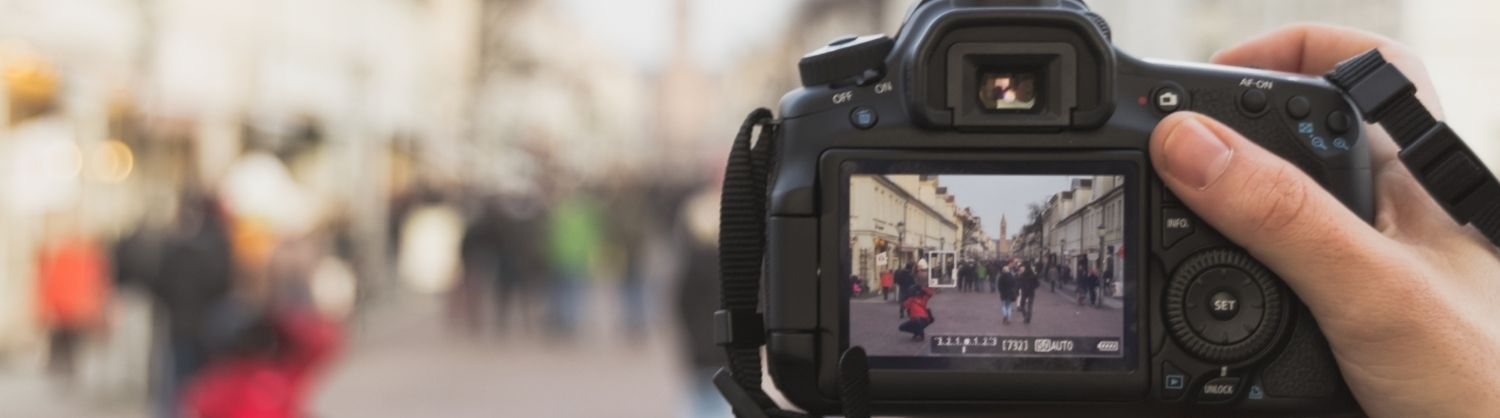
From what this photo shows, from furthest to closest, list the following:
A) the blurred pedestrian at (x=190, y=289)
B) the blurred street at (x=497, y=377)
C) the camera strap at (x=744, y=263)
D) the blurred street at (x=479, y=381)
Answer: the blurred street at (x=497, y=377) < the blurred street at (x=479, y=381) < the blurred pedestrian at (x=190, y=289) < the camera strap at (x=744, y=263)

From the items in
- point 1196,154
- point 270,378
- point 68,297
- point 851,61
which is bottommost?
point 270,378

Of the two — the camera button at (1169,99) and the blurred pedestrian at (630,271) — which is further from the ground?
A: the camera button at (1169,99)

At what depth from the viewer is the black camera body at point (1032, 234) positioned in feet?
6.64

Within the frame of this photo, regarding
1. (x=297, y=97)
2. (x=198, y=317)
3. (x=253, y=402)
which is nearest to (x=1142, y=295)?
(x=253, y=402)

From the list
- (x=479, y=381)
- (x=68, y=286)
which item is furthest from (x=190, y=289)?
(x=479, y=381)

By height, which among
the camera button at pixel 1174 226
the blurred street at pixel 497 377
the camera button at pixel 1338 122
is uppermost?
the camera button at pixel 1338 122

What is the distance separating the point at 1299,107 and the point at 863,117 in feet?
1.94

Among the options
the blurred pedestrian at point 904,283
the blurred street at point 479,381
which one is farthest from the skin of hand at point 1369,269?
the blurred street at point 479,381

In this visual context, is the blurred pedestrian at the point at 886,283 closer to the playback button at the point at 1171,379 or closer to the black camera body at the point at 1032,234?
the black camera body at the point at 1032,234

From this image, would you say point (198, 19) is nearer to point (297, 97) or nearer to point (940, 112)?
point (297, 97)

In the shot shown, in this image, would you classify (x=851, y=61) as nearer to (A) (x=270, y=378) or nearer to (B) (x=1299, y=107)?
(B) (x=1299, y=107)

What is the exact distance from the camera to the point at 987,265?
6.60 feet

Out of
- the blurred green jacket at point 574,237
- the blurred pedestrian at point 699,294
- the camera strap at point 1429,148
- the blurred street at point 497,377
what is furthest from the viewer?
the blurred green jacket at point 574,237

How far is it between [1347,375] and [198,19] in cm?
1458
